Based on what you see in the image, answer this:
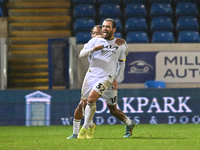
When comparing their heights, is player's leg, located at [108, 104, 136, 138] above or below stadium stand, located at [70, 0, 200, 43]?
below

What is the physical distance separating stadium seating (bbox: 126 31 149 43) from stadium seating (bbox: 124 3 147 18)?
1.03 meters

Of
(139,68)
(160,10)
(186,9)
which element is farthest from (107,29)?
(186,9)

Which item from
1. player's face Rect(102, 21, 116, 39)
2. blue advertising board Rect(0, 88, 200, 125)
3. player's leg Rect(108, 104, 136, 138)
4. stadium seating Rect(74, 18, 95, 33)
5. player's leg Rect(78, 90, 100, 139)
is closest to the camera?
player's leg Rect(78, 90, 100, 139)

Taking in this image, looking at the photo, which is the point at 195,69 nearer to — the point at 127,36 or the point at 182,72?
the point at 182,72

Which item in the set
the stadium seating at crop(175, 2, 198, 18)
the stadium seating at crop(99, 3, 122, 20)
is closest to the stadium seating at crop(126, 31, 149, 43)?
the stadium seating at crop(99, 3, 122, 20)

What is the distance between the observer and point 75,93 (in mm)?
10055

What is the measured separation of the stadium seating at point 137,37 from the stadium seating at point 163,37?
28 centimetres

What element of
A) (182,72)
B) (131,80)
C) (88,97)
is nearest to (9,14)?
(131,80)

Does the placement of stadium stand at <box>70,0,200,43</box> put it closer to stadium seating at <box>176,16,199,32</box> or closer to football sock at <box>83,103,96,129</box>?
stadium seating at <box>176,16,199,32</box>

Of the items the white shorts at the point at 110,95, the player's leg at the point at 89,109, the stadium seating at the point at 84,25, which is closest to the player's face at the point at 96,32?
the white shorts at the point at 110,95

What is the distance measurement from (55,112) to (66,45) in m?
1.61

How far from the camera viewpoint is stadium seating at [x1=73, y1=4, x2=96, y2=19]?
13.2 m

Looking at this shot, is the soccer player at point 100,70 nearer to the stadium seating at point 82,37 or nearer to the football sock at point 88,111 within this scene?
the football sock at point 88,111

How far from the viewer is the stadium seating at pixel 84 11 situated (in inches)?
521
